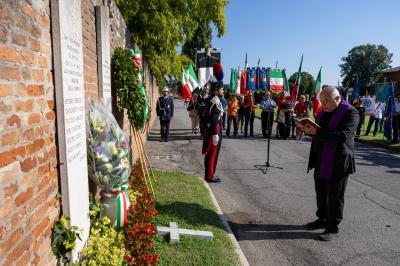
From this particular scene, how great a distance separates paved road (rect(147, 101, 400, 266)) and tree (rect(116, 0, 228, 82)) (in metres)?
3.70

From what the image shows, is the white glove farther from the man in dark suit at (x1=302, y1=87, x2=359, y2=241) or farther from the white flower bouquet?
the white flower bouquet

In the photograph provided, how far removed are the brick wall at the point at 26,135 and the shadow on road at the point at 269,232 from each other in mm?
3092

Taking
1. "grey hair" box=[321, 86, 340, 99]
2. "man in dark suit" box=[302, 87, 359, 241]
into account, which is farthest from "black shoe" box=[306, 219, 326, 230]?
"grey hair" box=[321, 86, 340, 99]

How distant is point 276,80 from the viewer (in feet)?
39.4

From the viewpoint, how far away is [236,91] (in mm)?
13344

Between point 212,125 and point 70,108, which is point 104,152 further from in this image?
point 212,125

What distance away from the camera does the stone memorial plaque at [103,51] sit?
165 inches

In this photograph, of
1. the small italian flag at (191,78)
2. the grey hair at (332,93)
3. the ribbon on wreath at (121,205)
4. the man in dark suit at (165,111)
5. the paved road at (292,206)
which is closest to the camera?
the ribbon on wreath at (121,205)

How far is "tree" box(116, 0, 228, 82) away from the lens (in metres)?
10.6

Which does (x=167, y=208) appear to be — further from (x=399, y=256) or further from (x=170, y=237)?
(x=399, y=256)

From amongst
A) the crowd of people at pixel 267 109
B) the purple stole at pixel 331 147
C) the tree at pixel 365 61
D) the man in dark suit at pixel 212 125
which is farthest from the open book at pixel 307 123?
the tree at pixel 365 61

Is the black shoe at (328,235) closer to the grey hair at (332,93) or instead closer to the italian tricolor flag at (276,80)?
the grey hair at (332,93)

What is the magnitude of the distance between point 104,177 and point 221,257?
64.7 inches

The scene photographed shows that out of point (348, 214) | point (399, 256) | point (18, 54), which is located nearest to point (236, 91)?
point (348, 214)
